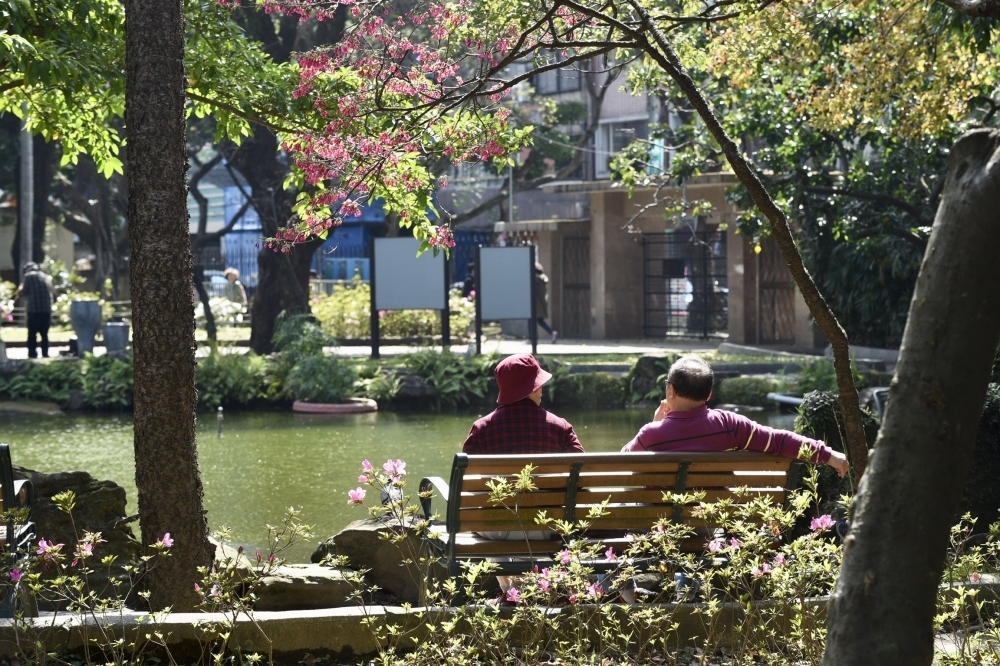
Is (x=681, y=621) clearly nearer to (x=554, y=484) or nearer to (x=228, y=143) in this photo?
(x=554, y=484)

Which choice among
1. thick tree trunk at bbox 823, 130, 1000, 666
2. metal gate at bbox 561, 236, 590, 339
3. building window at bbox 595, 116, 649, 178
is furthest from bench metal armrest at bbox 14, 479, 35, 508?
building window at bbox 595, 116, 649, 178

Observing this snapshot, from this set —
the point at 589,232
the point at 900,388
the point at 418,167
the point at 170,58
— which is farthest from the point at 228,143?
→ the point at 900,388

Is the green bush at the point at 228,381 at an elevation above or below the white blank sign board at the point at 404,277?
below

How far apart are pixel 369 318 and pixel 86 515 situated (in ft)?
68.7

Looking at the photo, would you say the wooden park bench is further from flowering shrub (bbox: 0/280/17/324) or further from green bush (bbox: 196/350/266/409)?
flowering shrub (bbox: 0/280/17/324)

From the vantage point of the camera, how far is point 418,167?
855 centimetres

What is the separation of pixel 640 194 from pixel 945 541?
26400 mm

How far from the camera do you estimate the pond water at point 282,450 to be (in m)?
10.6

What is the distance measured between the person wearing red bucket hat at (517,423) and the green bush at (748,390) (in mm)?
11657

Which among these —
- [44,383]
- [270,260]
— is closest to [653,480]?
[44,383]

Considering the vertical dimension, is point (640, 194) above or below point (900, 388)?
above

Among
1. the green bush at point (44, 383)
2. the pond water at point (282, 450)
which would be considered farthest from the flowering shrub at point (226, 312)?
the pond water at point (282, 450)

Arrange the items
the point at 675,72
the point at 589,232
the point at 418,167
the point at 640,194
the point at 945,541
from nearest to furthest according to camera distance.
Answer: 1. the point at 945,541
2. the point at 675,72
3. the point at 418,167
4. the point at 640,194
5. the point at 589,232

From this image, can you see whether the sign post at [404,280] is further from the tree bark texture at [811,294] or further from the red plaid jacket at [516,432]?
the tree bark texture at [811,294]
